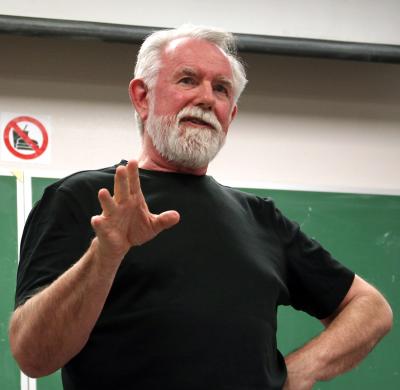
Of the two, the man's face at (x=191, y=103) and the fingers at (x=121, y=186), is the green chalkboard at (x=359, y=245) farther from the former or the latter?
the fingers at (x=121, y=186)

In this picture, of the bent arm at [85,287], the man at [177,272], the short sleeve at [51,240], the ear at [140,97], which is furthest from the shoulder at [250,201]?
the bent arm at [85,287]

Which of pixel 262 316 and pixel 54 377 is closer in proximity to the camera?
pixel 262 316

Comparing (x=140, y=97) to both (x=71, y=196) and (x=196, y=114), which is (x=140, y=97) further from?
(x=71, y=196)

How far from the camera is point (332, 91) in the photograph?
279 centimetres

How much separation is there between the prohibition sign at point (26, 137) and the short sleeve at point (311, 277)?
122cm

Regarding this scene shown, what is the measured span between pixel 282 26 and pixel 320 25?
16 cm

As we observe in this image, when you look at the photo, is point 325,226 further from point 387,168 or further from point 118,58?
point 118,58

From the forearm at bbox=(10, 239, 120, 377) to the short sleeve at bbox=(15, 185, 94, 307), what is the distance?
6 centimetres

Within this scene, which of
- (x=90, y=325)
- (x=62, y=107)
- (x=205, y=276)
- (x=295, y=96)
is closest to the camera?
(x=90, y=325)

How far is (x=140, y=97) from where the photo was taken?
Result: 1644 millimetres

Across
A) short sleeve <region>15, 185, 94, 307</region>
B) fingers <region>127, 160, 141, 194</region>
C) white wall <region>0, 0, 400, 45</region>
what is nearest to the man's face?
short sleeve <region>15, 185, 94, 307</region>

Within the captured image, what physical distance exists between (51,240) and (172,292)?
0.81 ft

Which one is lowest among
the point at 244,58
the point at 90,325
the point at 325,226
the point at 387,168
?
the point at 90,325

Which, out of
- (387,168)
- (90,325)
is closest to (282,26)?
(387,168)
